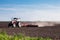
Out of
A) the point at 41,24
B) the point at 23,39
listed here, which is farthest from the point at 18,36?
the point at 41,24

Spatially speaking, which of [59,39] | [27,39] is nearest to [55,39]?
[59,39]

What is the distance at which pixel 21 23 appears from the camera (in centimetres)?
3281

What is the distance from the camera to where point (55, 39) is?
15.0 meters

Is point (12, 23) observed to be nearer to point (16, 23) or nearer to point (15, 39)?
point (16, 23)

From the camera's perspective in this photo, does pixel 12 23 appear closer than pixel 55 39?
No

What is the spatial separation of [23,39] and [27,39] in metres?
0.21

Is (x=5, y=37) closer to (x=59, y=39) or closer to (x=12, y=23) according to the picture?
(x=59, y=39)

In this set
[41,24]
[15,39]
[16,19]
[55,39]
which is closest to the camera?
[15,39]

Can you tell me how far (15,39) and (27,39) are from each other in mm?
690

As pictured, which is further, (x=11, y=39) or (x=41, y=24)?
(x=41, y=24)

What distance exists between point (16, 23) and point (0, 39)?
19.5 metres

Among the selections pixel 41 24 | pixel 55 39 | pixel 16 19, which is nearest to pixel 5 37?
pixel 55 39

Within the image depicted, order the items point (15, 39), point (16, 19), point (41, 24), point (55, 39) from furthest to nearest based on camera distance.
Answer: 1. point (16, 19)
2. point (41, 24)
3. point (55, 39)
4. point (15, 39)

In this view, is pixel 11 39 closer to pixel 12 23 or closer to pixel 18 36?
pixel 18 36
